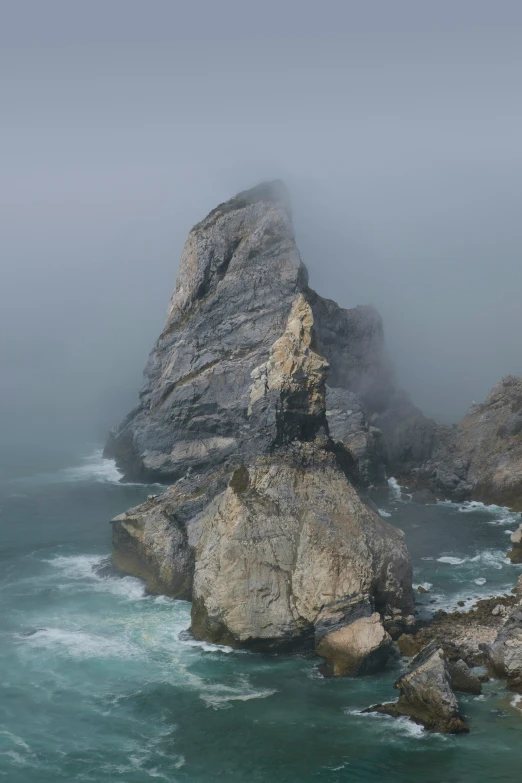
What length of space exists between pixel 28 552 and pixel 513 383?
69.9 metres

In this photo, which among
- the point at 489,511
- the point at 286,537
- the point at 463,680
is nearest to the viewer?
the point at 463,680

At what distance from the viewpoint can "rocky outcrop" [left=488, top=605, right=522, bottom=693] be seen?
50.9 m

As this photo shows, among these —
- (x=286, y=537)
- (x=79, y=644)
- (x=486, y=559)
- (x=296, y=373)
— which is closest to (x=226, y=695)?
(x=286, y=537)

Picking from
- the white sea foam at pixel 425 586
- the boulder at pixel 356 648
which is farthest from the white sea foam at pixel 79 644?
the white sea foam at pixel 425 586

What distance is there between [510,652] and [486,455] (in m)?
54.2

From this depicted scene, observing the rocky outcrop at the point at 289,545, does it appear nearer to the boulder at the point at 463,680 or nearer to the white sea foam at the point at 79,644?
the boulder at the point at 463,680

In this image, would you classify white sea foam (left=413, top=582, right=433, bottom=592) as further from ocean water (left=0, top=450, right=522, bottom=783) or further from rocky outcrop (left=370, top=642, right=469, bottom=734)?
rocky outcrop (left=370, top=642, right=469, bottom=734)

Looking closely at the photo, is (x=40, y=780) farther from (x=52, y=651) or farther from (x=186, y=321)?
(x=186, y=321)

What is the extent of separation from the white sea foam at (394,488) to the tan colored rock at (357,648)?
47819 millimetres

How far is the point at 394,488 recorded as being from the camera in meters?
105

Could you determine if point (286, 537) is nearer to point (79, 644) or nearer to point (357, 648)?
point (357, 648)

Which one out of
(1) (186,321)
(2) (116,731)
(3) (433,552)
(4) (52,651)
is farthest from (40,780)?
(1) (186,321)

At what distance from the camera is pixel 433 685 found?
4703cm

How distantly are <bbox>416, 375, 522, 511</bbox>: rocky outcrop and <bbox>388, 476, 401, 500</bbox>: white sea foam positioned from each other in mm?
3153
